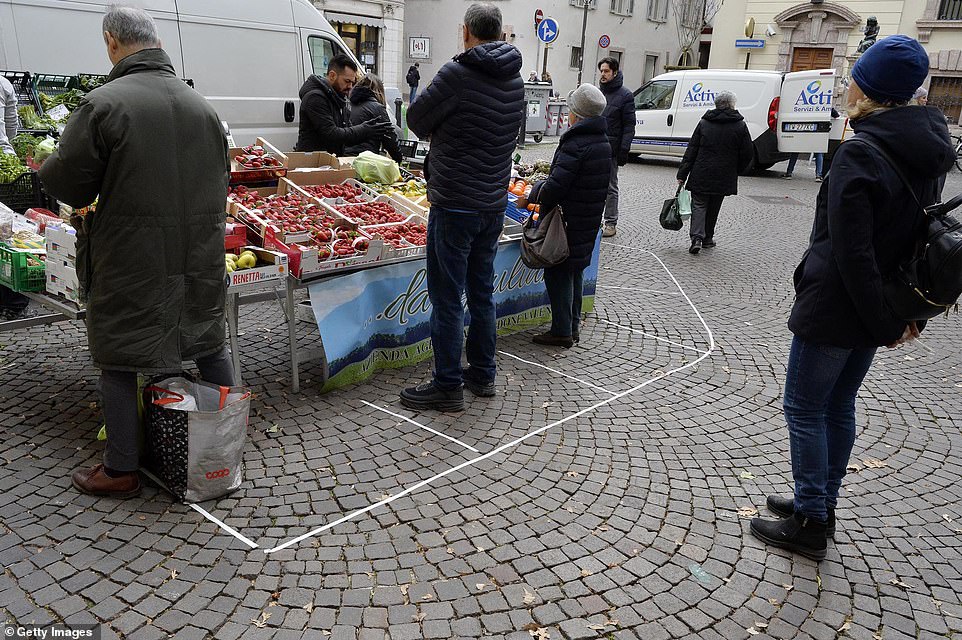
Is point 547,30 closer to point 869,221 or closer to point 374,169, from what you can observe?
point 374,169

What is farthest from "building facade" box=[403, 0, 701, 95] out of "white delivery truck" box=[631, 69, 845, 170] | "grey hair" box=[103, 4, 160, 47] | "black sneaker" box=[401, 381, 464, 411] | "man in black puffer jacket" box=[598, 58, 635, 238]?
"grey hair" box=[103, 4, 160, 47]

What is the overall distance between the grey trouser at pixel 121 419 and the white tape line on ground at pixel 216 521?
0.09m

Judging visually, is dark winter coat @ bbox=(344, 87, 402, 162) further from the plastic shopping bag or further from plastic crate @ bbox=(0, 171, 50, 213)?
plastic crate @ bbox=(0, 171, 50, 213)

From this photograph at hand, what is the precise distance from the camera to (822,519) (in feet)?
11.0

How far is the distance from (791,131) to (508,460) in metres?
14.7

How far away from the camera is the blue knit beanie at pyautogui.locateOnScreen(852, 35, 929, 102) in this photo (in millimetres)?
2830

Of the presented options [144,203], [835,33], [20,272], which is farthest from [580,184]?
[835,33]

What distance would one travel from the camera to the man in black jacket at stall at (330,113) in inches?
256

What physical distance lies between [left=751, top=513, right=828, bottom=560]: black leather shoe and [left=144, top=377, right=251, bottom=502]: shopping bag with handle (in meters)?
2.41

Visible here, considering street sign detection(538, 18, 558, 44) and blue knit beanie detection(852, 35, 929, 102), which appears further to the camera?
street sign detection(538, 18, 558, 44)

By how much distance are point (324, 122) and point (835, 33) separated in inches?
1111

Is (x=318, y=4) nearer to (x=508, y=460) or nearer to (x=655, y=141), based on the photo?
(x=655, y=141)

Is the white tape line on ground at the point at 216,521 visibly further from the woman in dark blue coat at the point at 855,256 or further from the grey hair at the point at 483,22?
the grey hair at the point at 483,22

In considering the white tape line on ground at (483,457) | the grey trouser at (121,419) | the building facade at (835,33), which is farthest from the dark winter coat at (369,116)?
the building facade at (835,33)
